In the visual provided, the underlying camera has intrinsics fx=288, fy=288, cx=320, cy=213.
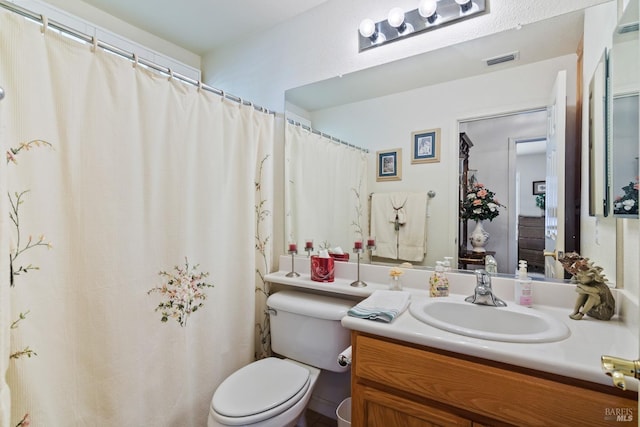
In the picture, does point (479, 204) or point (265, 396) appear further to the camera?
point (479, 204)

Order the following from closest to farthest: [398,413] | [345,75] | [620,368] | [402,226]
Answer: [620,368] < [398,413] < [402,226] < [345,75]

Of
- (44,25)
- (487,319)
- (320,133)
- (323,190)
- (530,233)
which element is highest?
(44,25)

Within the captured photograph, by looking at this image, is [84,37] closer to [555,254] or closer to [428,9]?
[428,9]

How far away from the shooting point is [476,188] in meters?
1.36

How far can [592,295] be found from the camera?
0.96 meters

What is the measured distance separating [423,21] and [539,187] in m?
0.96

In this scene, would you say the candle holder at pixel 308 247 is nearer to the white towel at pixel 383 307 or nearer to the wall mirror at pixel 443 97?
the wall mirror at pixel 443 97

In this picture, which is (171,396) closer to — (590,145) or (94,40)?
(94,40)

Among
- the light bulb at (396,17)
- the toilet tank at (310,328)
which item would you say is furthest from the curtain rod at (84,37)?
the toilet tank at (310,328)

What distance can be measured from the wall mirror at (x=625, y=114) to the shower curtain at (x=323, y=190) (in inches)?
39.9

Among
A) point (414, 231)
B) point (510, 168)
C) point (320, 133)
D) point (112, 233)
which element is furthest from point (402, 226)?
point (112, 233)

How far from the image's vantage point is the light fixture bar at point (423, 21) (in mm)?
1315

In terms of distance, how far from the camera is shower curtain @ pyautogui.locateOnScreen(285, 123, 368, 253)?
1705 mm

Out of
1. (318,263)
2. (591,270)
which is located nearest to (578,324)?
(591,270)
